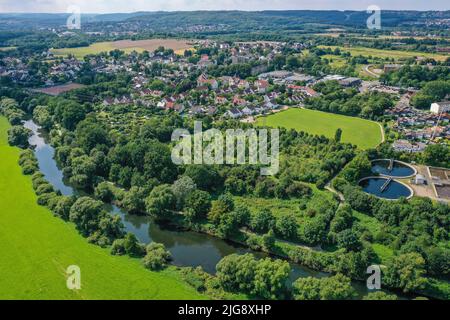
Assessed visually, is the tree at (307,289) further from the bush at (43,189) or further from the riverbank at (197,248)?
the bush at (43,189)

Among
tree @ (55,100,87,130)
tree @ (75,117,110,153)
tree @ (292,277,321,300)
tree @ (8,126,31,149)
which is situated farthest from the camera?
tree @ (55,100,87,130)

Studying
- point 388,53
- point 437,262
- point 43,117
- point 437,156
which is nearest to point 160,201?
point 437,262

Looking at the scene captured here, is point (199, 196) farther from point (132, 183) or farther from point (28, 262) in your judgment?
point (28, 262)

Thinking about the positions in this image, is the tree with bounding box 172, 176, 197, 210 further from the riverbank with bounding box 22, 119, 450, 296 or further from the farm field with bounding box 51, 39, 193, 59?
the farm field with bounding box 51, 39, 193, 59

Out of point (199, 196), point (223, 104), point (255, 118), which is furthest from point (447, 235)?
point (223, 104)

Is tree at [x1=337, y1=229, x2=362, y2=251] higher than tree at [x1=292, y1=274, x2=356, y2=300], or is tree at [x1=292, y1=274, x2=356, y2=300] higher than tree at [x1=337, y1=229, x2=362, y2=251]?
tree at [x1=337, y1=229, x2=362, y2=251]

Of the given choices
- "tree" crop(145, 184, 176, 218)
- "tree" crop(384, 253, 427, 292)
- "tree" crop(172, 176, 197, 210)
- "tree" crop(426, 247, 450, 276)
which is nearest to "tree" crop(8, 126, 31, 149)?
"tree" crop(145, 184, 176, 218)
